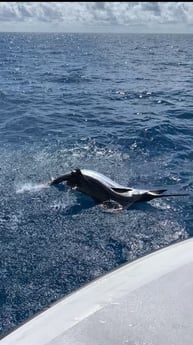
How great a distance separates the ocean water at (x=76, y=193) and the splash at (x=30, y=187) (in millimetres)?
30

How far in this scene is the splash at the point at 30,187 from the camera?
39.9ft

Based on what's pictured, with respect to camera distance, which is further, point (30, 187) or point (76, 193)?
point (30, 187)

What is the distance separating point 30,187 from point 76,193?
1.40 m

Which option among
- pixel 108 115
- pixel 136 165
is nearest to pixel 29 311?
pixel 136 165

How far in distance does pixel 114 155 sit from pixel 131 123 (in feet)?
18.7

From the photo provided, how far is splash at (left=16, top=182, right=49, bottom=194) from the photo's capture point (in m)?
12.2

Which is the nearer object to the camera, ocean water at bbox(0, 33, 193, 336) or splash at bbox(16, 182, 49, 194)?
ocean water at bbox(0, 33, 193, 336)

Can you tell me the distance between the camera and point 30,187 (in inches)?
487

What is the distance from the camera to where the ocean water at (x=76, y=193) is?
8.54 m

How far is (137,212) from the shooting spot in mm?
10961

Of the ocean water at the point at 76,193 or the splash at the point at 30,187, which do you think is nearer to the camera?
the ocean water at the point at 76,193

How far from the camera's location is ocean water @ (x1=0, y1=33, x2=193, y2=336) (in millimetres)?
8539

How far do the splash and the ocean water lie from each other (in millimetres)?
30

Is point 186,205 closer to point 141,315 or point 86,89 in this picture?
point 141,315
